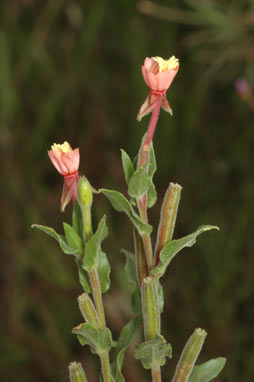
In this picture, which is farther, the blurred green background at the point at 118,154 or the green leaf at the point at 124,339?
the blurred green background at the point at 118,154

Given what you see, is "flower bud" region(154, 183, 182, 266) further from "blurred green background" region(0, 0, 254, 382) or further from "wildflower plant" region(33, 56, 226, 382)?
"blurred green background" region(0, 0, 254, 382)

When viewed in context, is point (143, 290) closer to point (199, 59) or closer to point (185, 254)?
point (185, 254)

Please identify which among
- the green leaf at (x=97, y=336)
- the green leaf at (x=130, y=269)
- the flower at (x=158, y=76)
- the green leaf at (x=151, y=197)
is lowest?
the green leaf at (x=97, y=336)

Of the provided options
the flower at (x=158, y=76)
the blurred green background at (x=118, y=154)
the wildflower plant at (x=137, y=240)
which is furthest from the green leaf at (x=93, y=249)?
the blurred green background at (x=118, y=154)

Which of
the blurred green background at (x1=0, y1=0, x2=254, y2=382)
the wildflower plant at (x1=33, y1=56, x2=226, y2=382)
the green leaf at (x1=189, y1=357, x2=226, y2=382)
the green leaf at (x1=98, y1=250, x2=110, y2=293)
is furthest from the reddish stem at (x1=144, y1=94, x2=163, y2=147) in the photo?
the blurred green background at (x1=0, y1=0, x2=254, y2=382)

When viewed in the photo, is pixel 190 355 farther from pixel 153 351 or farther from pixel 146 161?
pixel 146 161

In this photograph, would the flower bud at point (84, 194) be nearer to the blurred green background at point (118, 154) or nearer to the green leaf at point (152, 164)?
the green leaf at point (152, 164)

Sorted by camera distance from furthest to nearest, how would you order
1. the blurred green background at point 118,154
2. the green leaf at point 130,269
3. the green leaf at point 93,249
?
the blurred green background at point 118,154
the green leaf at point 130,269
the green leaf at point 93,249
